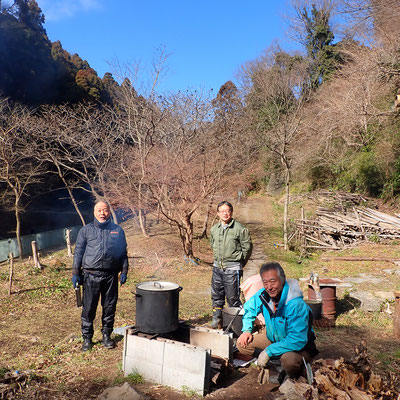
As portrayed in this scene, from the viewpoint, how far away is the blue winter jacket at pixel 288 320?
3090mm

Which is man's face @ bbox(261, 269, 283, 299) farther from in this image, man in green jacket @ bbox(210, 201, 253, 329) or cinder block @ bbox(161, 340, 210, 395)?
man in green jacket @ bbox(210, 201, 253, 329)

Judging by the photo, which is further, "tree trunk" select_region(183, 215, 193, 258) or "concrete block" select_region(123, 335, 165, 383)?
"tree trunk" select_region(183, 215, 193, 258)

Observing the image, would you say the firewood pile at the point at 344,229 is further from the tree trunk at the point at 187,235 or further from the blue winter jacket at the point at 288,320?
the blue winter jacket at the point at 288,320

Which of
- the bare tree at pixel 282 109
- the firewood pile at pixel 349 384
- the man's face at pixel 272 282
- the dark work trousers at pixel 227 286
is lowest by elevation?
the firewood pile at pixel 349 384

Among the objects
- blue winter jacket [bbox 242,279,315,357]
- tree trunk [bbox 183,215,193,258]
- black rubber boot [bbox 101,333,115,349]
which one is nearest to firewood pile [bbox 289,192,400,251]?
tree trunk [bbox 183,215,193,258]

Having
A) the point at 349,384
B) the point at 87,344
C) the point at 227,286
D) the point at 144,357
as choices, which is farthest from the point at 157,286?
the point at 349,384

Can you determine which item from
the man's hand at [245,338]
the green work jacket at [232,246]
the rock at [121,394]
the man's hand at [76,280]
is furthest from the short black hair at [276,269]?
the man's hand at [76,280]

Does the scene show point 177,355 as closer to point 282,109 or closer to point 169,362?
point 169,362

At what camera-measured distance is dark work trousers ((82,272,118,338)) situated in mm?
4488

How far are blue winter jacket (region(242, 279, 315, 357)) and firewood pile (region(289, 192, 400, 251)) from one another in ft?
32.3

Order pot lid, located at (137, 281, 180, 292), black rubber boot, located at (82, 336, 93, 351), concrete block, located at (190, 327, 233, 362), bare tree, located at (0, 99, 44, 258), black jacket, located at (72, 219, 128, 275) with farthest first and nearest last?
bare tree, located at (0, 99, 44, 258) < black rubber boot, located at (82, 336, 93, 351) < black jacket, located at (72, 219, 128, 275) < pot lid, located at (137, 281, 180, 292) < concrete block, located at (190, 327, 233, 362)

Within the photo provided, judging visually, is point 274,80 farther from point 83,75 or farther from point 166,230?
point 83,75

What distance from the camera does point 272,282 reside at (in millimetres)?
3107

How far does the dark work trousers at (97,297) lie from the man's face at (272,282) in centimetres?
215
